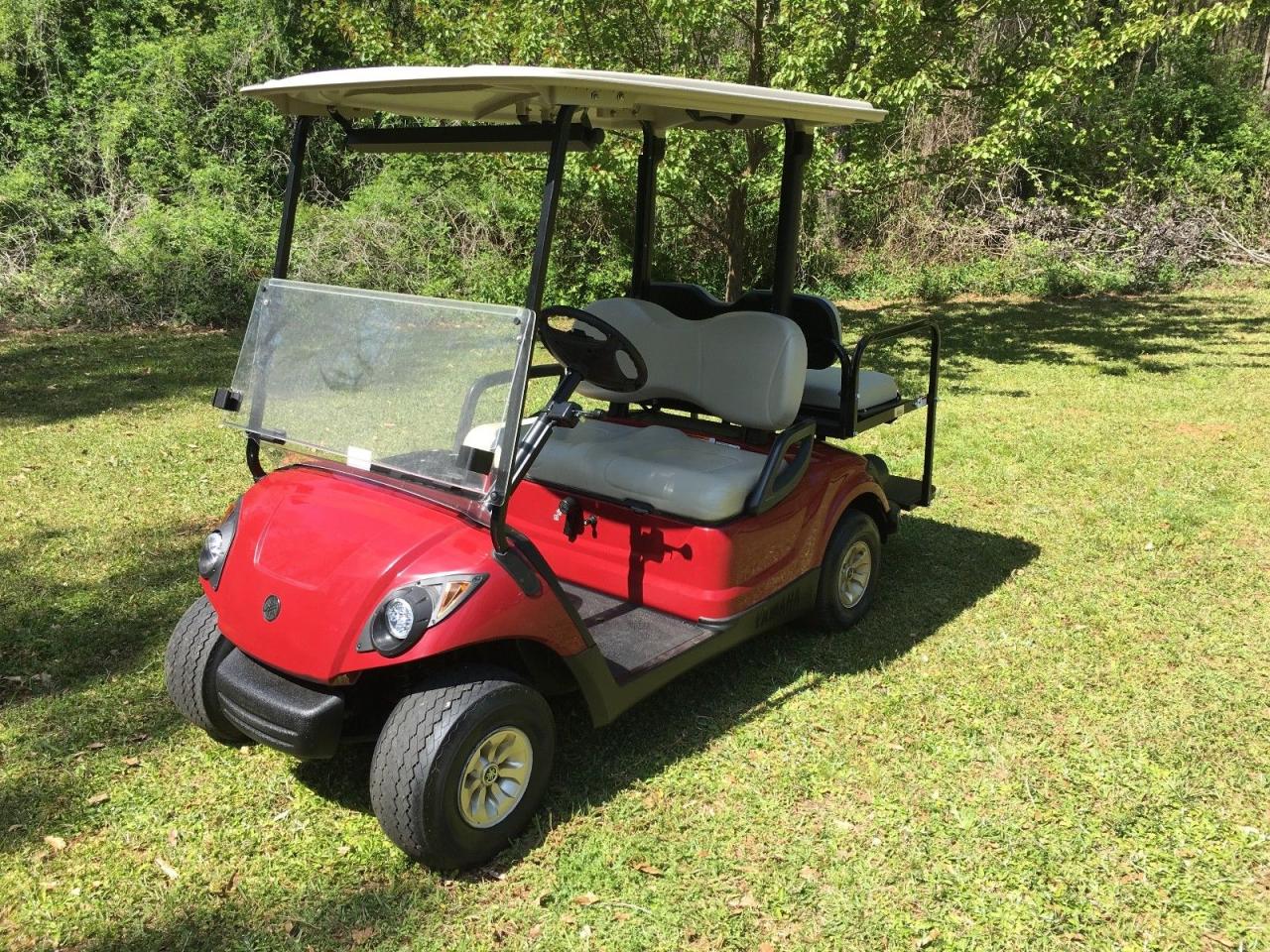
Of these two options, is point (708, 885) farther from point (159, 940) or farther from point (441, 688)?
point (159, 940)

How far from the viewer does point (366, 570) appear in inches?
96.6

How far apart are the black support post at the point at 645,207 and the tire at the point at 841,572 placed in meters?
1.33

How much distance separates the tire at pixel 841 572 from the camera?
3.76 metres

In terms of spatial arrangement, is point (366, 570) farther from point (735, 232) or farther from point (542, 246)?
point (735, 232)

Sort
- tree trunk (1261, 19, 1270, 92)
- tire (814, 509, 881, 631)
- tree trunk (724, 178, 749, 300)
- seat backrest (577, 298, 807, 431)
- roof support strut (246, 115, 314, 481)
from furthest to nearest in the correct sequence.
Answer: tree trunk (1261, 19, 1270, 92) < tree trunk (724, 178, 749, 300) < tire (814, 509, 881, 631) < seat backrest (577, 298, 807, 431) < roof support strut (246, 115, 314, 481)

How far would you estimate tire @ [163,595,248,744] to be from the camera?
9.22 feet

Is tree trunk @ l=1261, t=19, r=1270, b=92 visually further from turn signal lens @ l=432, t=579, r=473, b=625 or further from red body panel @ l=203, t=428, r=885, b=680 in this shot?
turn signal lens @ l=432, t=579, r=473, b=625

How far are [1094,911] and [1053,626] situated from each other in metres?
1.72

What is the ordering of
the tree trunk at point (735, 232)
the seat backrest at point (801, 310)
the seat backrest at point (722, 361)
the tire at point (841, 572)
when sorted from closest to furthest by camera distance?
1. the seat backrest at point (722, 361)
2. the tire at point (841, 572)
3. the seat backrest at point (801, 310)
4. the tree trunk at point (735, 232)

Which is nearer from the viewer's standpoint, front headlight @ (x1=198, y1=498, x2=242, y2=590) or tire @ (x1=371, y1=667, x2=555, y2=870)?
tire @ (x1=371, y1=667, x2=555, y2=870)

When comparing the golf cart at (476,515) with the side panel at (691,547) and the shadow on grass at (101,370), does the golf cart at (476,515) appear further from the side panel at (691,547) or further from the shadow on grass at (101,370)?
the shadow on grass at (101,370)

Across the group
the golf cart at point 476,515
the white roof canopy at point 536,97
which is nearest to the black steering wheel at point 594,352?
the golf cart at point 476,515

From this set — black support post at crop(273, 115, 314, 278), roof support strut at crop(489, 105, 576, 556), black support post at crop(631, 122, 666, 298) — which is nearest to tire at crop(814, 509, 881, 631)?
black support post at crop(631, 122, 666, 298)

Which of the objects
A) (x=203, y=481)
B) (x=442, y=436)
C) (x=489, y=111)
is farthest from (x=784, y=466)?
(x=203, y=481)
